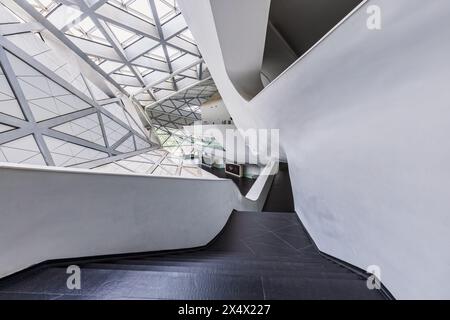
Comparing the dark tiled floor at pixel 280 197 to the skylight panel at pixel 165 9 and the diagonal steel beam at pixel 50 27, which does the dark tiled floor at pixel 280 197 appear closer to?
the skylight panel at pixel 165 9

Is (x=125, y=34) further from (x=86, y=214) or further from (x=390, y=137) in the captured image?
(x=390, y=137)

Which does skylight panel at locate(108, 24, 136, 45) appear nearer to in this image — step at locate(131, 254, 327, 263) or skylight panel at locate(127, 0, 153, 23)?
skylight panel at locate(127, 0, 153, 23)

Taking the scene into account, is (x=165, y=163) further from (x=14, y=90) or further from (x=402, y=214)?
(x=402, y=214)

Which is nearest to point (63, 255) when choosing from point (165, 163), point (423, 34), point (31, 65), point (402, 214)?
point (402, 214)

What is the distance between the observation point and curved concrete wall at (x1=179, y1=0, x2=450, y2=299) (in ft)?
4.15

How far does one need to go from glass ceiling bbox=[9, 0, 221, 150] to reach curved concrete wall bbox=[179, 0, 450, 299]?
10.8 metres

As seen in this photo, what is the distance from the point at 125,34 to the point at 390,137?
1488 cm

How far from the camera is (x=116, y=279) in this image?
1.71 meters

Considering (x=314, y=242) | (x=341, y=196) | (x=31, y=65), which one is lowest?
(x=314, y=242)

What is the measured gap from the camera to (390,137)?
5.48 feet

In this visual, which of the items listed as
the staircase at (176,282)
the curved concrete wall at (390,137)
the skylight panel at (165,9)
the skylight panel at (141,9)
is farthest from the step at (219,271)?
the skylight panel at (141,9)

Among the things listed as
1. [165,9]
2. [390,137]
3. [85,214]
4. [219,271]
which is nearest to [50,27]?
[165,9]

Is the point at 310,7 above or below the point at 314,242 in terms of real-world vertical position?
above
